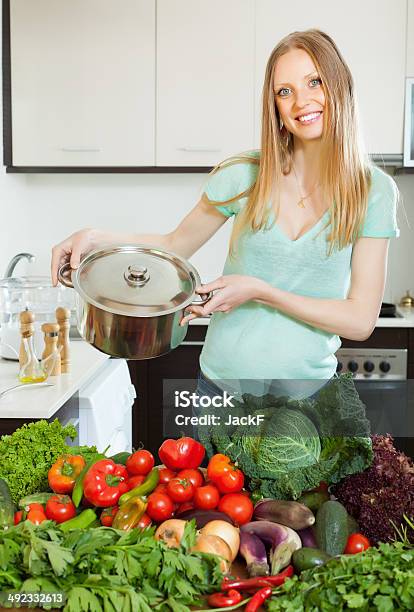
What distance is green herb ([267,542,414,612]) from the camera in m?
1.01

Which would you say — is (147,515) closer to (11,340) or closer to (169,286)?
(169,286)

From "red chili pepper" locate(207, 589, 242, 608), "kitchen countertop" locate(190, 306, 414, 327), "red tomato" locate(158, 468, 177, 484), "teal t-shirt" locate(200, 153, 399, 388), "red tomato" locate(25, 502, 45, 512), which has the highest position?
"teal t-shirt" locate(200, 153, 399, 388)

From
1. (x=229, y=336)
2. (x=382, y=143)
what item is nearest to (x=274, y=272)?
(x=229, y=336)

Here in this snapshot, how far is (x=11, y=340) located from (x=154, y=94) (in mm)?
1173

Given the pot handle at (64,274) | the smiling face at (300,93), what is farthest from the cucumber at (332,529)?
the smiling face at (300,93)

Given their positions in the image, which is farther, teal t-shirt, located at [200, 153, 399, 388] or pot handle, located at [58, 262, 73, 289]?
teal t-shirt, located at [200, 153, 399, 388]

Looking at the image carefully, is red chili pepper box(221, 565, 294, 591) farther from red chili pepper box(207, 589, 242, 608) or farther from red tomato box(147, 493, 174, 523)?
red tomato box(147, 493, 174, 523)

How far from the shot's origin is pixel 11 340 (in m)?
2.72

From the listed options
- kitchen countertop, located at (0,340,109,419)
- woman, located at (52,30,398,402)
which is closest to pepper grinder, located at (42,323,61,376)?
kitchen countertop, located at (0,340,109,419)

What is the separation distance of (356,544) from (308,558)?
0.10 meters

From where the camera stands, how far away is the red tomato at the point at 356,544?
120cm

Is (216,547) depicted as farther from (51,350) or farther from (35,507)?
(51,350)

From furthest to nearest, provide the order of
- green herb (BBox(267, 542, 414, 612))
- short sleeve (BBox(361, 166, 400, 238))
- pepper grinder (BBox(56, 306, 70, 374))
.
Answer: pepper grinder (BBox(56, 306, 70, 374)), short sleeve (BBox(361, 166, 400, 238)), green herb (BBox(267, 542, 414, 612))

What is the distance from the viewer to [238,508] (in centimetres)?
127
